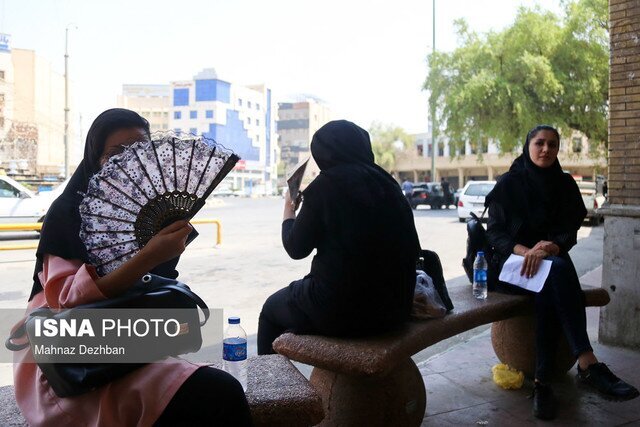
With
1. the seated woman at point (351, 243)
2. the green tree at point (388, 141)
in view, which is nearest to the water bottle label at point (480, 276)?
the seated woman at point (351, 243)

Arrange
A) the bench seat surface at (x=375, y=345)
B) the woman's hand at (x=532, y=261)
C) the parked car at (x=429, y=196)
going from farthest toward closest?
the parked car at (x=429, y=196) → the woman's hand at (x=532, y=261) → the bench seat surface at (x=375, y=345)

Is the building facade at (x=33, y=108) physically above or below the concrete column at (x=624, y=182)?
above

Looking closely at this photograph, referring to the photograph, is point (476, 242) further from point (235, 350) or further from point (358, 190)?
point (235, 350)

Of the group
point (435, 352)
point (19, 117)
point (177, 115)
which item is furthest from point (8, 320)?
point (177, 115)

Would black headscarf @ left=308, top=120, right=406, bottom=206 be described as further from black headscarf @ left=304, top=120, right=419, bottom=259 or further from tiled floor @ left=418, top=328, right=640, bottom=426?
tiled floor @ left=418, top=328, right=640, bottom=426

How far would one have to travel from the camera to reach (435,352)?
4.84 m

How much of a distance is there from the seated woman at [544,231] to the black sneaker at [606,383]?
55 mm

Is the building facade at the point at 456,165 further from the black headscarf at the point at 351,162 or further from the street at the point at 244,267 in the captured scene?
the black headscarf at the point at 351,162

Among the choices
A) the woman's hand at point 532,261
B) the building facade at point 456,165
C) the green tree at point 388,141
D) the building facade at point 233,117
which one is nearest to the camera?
the woman's hand at point 532,261

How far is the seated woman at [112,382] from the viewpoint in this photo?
1.60 metres

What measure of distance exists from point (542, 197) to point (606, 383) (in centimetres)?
127

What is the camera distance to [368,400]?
2.71 m

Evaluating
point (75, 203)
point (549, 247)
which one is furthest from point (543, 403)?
point (75, 203)

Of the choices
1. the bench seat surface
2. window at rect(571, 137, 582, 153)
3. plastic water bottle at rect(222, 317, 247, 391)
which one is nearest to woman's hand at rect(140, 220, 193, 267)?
plastic water bottle at rect(222, 317, 247, 391)
